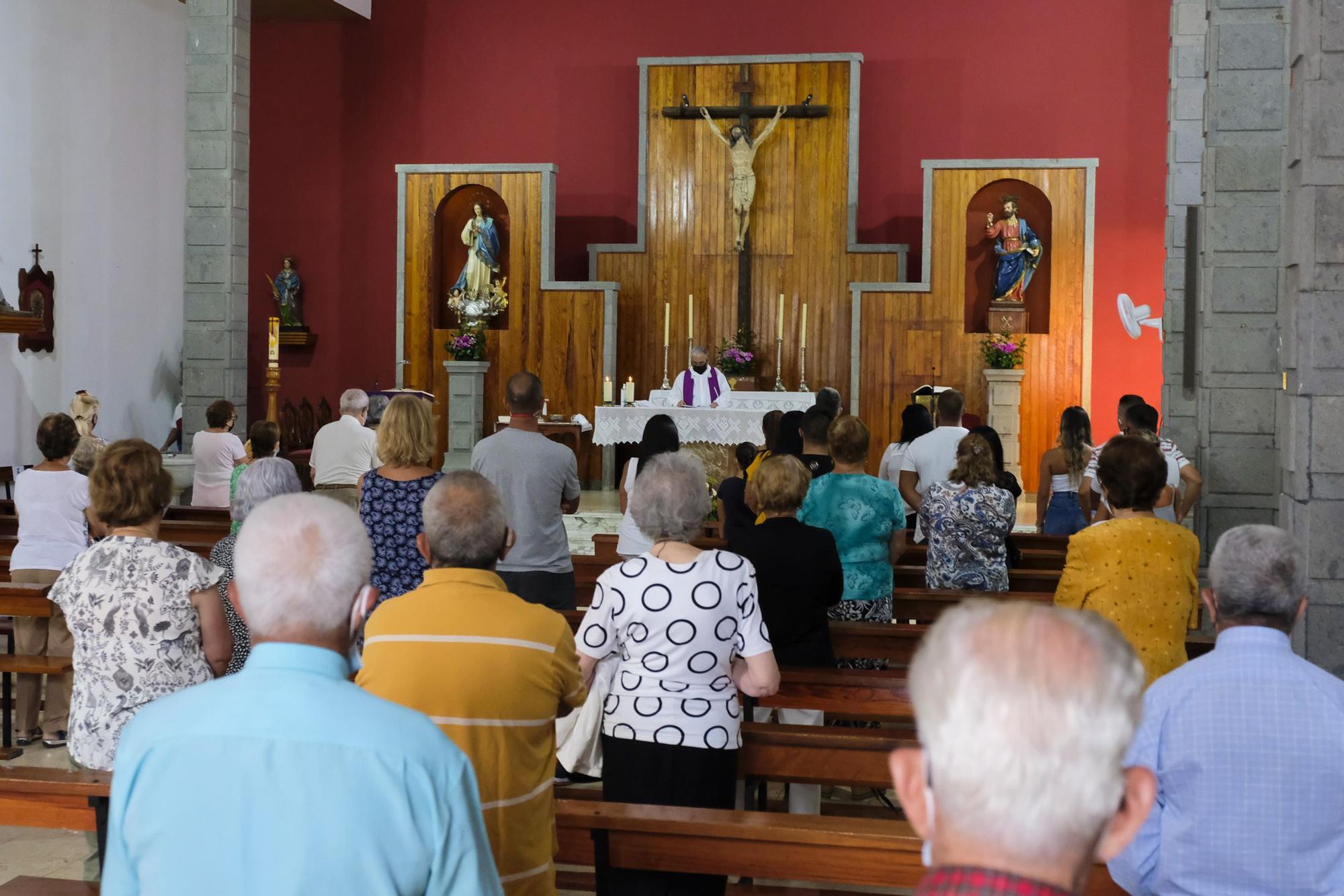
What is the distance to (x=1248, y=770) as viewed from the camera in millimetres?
2170

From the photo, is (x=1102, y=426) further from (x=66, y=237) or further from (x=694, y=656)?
(x=694, y=656)

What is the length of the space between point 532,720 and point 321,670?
874mm

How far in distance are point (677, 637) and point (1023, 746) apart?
1838 mm

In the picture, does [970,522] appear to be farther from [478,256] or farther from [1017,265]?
[478,256]

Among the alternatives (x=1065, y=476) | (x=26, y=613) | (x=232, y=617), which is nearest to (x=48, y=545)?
(x=26, y=613)

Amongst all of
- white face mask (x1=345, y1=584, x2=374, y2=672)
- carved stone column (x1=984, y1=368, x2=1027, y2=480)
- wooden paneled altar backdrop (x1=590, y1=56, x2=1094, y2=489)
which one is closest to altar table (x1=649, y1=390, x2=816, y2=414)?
wooden paneled altar backdrop (x1=590, y1=56, x2=1094, y2=489)

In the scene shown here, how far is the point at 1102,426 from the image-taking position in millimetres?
13430

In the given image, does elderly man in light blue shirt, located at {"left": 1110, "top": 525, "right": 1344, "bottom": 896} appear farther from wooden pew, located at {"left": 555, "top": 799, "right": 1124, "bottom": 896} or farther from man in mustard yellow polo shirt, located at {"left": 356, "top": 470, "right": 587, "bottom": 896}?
man in mustard yellow polo shirt, located at {"left": 356, "top": 470, "right": 587, "bottom": 896}

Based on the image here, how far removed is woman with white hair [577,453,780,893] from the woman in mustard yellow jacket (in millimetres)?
998

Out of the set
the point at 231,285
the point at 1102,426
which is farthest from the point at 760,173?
the point at 231,285

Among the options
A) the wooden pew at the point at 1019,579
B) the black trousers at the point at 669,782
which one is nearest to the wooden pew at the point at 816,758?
the black trousers at the point at 669,782

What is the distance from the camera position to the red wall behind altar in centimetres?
1314

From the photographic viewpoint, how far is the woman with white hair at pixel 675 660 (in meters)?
2.96

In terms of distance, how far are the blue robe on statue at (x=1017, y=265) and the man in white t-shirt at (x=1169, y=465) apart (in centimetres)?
612
